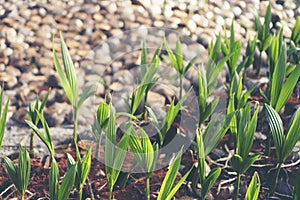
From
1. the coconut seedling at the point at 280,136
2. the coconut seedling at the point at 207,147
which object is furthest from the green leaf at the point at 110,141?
the coconut seedling at the point at 280,136

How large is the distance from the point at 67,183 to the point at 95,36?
133cm

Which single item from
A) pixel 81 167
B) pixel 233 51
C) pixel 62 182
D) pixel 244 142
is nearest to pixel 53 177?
pixel 62 182

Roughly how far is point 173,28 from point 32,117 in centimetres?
115

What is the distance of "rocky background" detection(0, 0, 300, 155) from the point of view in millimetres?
2715

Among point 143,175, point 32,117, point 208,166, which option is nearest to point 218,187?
point 208,166

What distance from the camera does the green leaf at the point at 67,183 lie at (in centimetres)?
180

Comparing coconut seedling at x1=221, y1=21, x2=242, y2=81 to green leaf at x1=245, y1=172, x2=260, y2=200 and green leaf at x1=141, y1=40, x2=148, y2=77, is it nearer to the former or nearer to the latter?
green leaf at x1=141, y1=40, x2=148, y2=77

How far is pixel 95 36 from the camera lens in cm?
304

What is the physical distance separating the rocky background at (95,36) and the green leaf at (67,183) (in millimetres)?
684

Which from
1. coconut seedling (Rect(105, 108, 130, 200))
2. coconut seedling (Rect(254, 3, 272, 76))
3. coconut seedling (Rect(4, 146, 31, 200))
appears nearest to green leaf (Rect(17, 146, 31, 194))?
coconut seedling (Rect(4, 146, 31, 200))

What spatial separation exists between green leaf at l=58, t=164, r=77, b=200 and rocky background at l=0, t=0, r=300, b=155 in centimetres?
68

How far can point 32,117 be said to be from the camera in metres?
2.15

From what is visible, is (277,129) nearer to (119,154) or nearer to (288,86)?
(288,86)

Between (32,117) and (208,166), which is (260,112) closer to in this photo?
(208,166)
